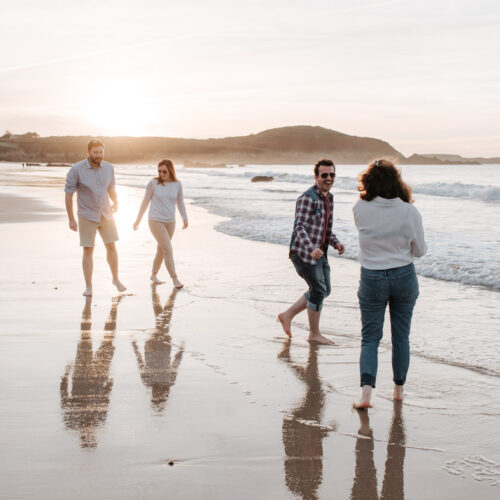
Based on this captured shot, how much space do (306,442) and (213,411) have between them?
704 millimetres

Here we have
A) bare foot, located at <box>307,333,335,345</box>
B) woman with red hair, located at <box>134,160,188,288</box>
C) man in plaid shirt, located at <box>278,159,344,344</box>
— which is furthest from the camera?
woman with red hair, located at <box>134,160,188,288</box>

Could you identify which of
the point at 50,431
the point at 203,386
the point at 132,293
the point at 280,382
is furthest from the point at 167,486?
the point at 132,293

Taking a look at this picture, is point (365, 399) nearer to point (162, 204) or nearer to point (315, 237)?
point (315, 237)

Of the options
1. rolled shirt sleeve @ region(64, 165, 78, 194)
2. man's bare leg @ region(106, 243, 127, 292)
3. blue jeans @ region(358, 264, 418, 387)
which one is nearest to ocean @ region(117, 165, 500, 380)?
blue jeans @ region(358, 264, 418, 387)

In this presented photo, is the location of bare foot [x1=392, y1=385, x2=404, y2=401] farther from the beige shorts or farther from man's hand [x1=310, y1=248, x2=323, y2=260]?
the beige shorts

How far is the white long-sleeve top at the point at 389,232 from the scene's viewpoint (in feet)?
13.6

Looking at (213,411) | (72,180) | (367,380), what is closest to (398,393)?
(367,380)

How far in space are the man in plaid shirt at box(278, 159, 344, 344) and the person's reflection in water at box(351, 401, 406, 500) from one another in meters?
1.89

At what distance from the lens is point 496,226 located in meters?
17.8

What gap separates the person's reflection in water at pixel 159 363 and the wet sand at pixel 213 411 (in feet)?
0.05

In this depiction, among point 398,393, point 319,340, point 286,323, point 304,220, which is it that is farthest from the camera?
point 286,323

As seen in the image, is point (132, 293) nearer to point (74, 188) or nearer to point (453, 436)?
point (74, 188)

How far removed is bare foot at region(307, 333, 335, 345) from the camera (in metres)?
5.90

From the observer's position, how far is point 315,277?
583cm
